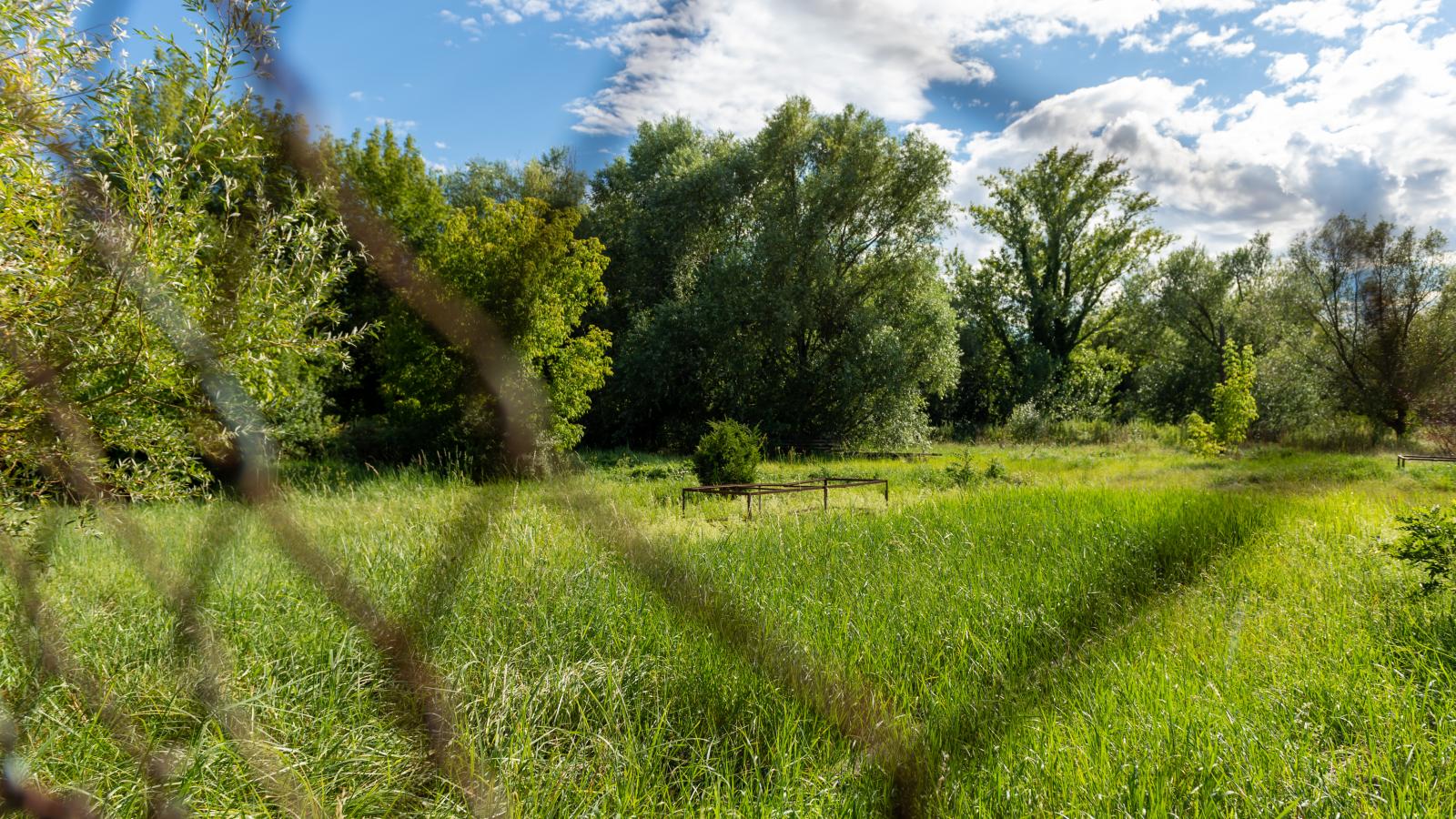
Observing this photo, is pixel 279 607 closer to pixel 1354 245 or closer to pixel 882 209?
pixel 882 209

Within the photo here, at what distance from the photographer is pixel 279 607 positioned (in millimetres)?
2990

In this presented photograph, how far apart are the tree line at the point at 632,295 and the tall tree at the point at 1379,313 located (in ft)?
0.24

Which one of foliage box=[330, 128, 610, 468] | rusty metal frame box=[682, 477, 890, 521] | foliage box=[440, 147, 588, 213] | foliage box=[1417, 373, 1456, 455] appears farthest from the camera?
foliage box=[440, 147, 588, 213]

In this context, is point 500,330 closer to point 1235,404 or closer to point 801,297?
point 801,297

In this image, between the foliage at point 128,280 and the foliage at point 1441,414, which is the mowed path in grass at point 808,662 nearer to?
the foliage at point 128,280

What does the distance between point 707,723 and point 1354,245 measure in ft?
82.3

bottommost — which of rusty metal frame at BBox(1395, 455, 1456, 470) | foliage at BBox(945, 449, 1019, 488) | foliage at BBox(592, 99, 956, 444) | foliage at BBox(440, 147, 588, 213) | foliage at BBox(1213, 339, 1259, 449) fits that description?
foliage at BBox(945, 449, 1019, 488)

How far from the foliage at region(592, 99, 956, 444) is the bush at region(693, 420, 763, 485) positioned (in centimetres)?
710

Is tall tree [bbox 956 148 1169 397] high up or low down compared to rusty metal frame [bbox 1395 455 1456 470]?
up

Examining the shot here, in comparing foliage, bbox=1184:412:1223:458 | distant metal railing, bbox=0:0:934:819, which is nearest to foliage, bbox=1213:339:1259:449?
foliage, bbox=1184:412:1223:458

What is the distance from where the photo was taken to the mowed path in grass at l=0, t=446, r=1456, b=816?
5.99 ft

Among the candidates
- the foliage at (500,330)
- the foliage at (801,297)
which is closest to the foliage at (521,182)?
the foliage at (801,297)

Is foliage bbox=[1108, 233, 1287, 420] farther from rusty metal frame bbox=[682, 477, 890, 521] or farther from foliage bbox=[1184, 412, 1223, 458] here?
rusty metal frame bbox=[682, 477, 890, 521]

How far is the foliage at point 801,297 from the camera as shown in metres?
17.1
